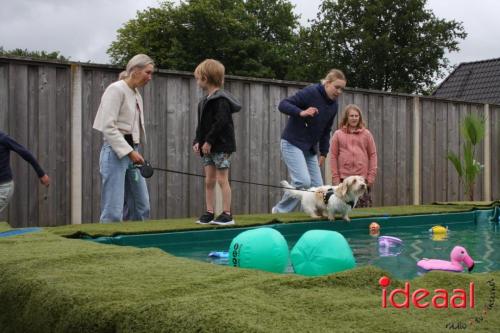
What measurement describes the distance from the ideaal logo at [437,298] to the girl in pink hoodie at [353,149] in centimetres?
507

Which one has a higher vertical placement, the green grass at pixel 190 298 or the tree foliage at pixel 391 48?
the tree foliage at pixel 391 48

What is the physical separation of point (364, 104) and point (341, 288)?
787 centimetres

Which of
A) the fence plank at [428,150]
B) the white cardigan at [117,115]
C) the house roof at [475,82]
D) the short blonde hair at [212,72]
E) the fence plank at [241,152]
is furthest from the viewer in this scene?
the house roof at [475,82]

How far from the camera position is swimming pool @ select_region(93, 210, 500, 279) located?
4.78 meters

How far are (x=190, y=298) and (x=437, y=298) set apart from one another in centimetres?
85

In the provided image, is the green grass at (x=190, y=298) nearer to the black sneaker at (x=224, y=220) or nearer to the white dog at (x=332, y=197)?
the black sneaker at (x=224, y=220)

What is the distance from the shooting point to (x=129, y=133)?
5.88 meters

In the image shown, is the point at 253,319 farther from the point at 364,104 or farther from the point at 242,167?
the point at 364,104

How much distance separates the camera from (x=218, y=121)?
574 centimetres

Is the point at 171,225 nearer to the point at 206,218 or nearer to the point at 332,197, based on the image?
the point at 206,218

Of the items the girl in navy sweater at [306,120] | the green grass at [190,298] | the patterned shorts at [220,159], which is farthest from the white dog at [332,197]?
the green grass at [190,298]

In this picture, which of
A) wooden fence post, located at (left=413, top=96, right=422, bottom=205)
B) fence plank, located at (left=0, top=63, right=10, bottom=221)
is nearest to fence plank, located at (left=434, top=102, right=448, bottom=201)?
wooden fence post, located at (left=413, top=96, right=422, bottom=205)

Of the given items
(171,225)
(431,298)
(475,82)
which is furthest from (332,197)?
(475,82)

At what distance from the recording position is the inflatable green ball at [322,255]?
354cm
